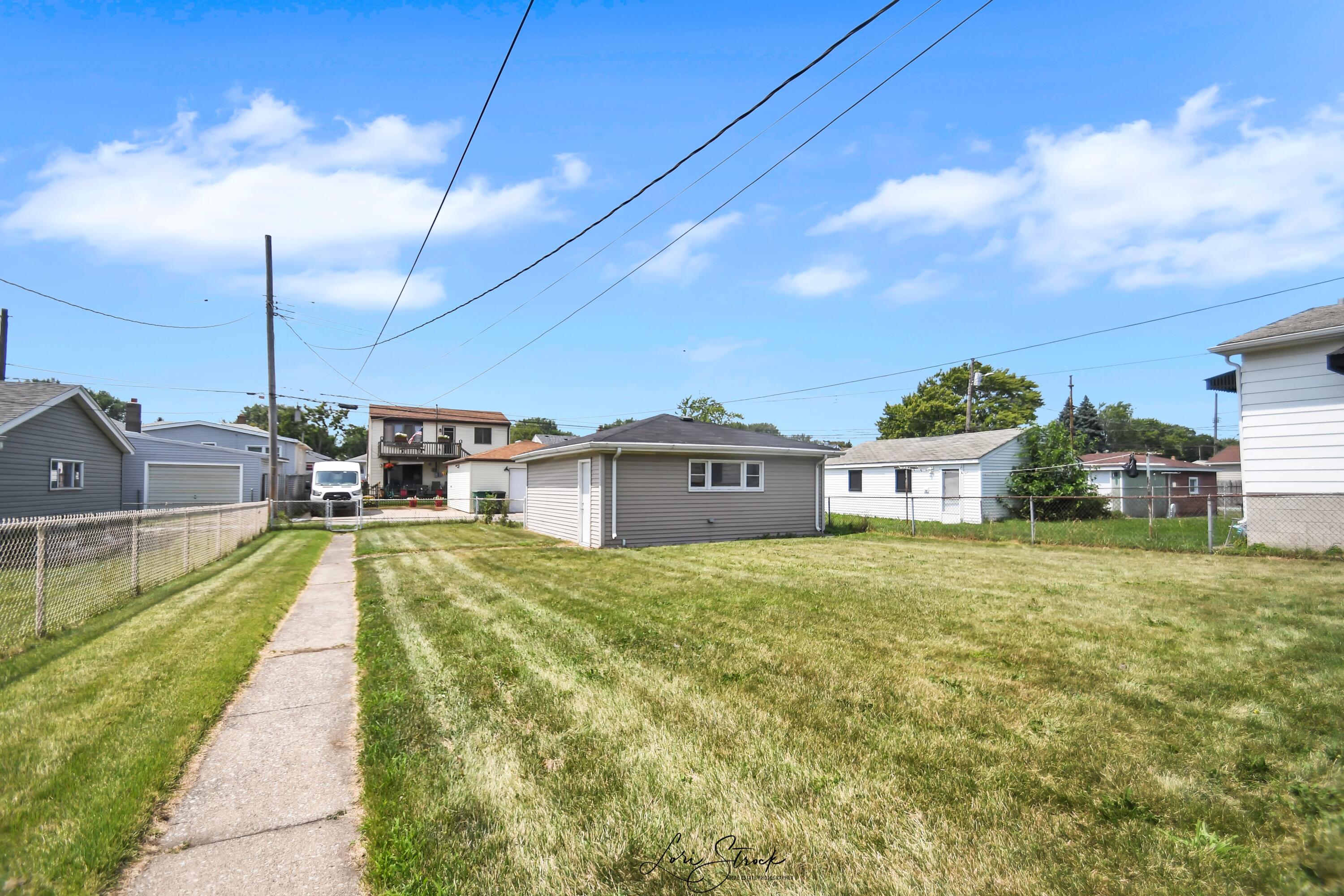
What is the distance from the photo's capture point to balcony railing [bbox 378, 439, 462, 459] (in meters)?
43.8

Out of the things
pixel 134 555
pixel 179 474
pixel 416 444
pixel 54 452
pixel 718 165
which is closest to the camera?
pixel 134 555

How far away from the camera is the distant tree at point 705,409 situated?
5235 cm

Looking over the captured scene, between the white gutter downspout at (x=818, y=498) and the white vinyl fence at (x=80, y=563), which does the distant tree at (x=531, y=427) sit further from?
the white vinyl fence at (x=80, y=563)

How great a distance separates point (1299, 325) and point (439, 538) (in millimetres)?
21186

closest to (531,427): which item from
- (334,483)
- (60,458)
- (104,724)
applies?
(334,483)

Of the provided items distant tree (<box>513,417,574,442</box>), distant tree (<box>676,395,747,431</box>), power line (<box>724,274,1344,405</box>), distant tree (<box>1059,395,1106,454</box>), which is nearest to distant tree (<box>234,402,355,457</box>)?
distant tree (<box>513,417,574,442</box>)

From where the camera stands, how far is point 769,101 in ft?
23.6

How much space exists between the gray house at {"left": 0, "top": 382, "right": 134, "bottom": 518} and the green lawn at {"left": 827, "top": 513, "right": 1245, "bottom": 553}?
20604 millimetres

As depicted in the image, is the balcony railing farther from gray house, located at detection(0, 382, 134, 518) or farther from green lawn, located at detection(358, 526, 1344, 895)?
green lawn, located at detection(358, 526, 1344, 895)

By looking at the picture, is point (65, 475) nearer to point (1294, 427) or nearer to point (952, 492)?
point (952, 492)

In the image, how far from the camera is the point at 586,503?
15.7m

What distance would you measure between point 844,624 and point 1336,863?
16.6ft

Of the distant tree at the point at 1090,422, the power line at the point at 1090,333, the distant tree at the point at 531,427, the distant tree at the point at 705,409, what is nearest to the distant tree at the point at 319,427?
the distant tree at the point at 531,427

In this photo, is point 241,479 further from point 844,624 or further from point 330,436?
point 330,436
